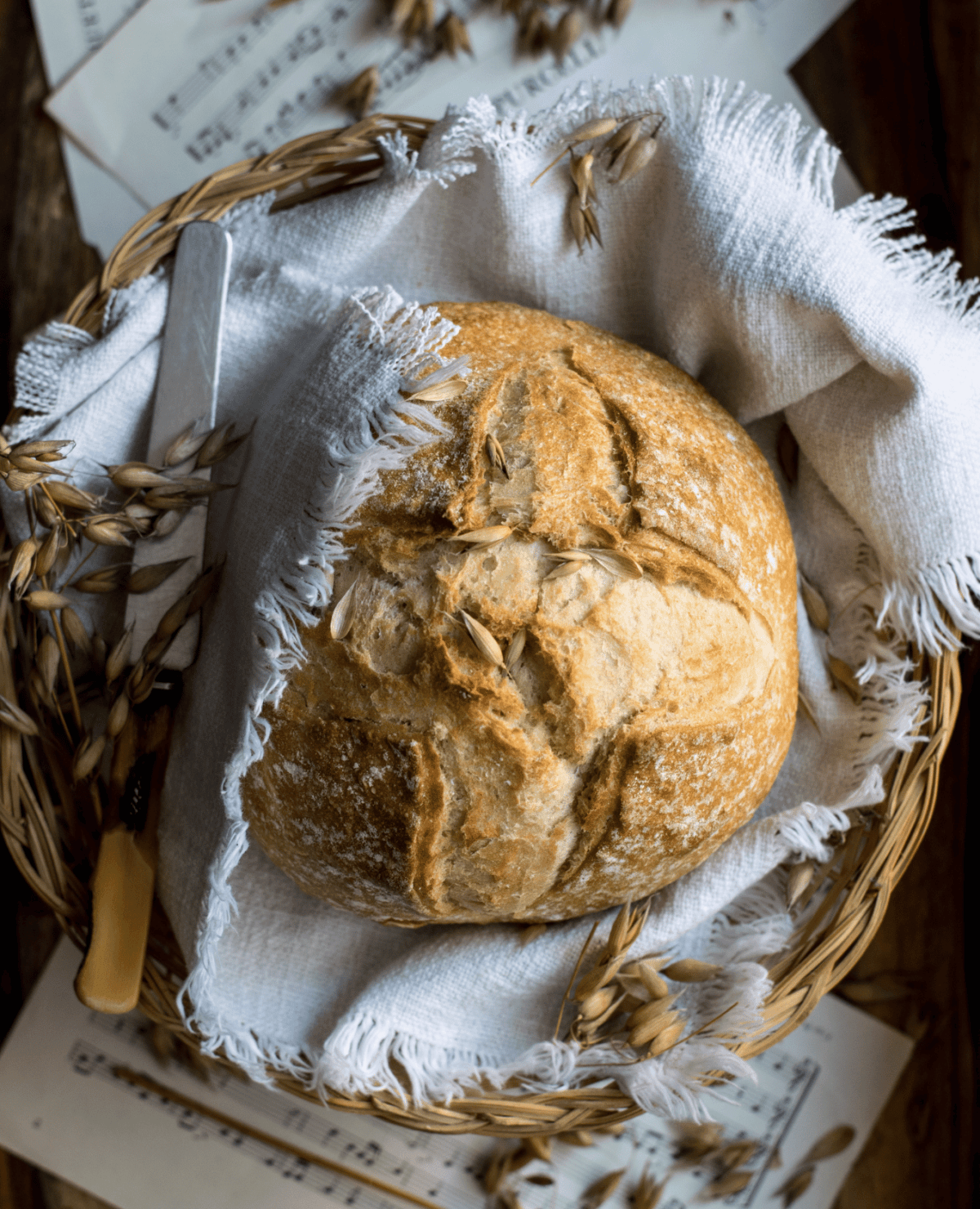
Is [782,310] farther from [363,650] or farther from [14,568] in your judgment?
[14,568]

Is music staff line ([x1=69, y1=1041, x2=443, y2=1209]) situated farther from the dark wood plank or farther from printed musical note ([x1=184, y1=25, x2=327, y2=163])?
printed musical note ([x1=184, y1=25, x2=327, y2=163])

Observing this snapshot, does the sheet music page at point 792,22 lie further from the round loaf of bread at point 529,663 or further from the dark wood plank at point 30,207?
the dark wood plank at point 30,207

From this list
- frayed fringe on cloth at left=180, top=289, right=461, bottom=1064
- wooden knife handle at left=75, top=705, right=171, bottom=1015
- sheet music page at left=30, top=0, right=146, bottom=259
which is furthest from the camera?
sheet music page at left=30, top=0, right=146, bottom=259

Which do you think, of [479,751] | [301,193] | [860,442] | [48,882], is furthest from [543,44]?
[48,882]

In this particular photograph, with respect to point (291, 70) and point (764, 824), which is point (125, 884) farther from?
point (291, 70)

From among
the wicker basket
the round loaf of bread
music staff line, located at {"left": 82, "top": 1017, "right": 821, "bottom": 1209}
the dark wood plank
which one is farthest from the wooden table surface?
the round loaf of bread
